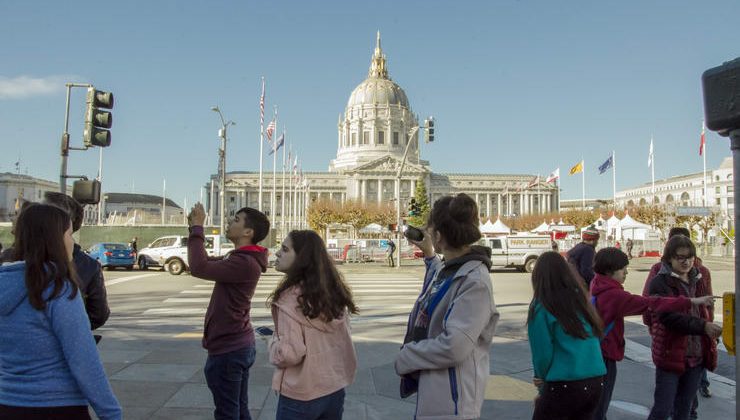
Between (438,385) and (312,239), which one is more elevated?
(312,239)

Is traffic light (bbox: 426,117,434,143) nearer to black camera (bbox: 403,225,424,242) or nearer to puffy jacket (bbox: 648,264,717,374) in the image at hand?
puffy jacket (bbox: 648,264,717,374)

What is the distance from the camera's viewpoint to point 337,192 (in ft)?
401

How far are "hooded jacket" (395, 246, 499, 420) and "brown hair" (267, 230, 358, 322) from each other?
515 mm

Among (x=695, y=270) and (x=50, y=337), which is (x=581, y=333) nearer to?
(x=695, y=270)

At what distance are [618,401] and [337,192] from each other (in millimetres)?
116891

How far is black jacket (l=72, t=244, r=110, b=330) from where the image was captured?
358 cm

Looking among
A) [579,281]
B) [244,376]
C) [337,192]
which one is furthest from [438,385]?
[337,192]

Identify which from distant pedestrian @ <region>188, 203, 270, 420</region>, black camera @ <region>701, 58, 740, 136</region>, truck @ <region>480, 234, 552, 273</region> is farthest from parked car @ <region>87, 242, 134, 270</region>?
black camera @ <region>701, 58, 740, 136</region>

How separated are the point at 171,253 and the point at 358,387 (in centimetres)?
1983

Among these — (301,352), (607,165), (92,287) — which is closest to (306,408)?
(301,352)

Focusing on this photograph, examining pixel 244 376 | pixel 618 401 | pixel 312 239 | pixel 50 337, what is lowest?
pixel 618 401

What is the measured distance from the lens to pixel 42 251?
2438 mm

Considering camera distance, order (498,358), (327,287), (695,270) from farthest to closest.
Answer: (498,358) → (695,270) → (327,287)

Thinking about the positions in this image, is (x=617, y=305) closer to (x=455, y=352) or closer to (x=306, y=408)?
(x=455, y=352)
